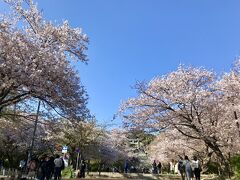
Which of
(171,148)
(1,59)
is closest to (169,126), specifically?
(1,59)

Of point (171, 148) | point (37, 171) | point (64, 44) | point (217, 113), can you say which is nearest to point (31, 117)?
point (37, 171)

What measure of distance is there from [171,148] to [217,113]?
15.6 meters

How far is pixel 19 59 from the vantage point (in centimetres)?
1549

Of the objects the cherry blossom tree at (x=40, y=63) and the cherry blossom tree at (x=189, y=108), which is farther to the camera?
the cherry blossom tree at (x=189, y=108)

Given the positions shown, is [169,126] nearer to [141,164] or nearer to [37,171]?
[37,171]

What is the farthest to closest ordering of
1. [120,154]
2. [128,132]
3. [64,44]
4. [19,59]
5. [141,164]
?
[141,164] → [120,154] → [128,132] → [64,44] → [19,59]

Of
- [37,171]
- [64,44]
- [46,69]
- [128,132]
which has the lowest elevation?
[37,171]

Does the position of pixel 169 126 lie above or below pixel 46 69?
below

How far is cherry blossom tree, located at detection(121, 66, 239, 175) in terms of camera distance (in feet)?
68.6

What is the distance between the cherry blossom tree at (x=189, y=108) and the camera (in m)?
20.9

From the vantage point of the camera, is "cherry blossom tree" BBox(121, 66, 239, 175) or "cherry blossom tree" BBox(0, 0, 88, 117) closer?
"cherry blossom tree" BBox(0, 0, 88, 117)

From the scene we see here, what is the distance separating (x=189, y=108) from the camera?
21.0 m

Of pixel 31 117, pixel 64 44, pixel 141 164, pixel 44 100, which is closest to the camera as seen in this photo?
pixel 44 100

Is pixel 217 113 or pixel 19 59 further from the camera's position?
pixel 217 113
